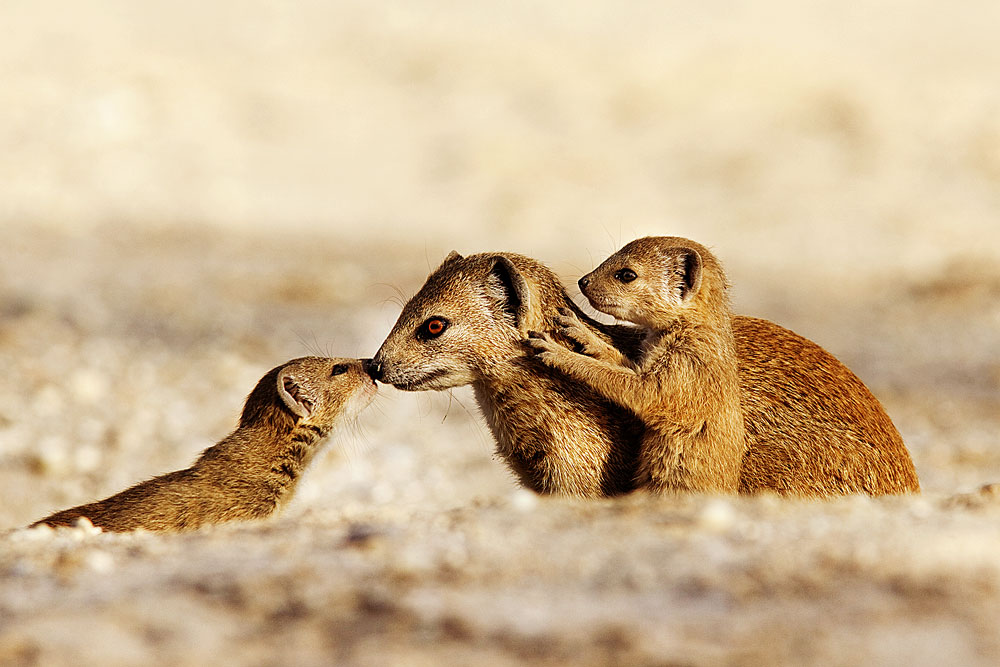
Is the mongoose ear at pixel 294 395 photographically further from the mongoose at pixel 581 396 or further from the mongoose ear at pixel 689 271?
the mongoose ear at pixel 689 271

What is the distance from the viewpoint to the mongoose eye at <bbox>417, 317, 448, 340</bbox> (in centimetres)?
557

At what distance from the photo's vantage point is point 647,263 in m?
5.46

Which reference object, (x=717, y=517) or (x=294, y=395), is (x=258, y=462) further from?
(x=717, y=517)

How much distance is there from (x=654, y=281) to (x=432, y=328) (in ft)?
3.47

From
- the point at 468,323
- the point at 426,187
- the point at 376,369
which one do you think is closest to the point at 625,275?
the point at 468,323

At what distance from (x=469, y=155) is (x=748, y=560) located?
17239 mm

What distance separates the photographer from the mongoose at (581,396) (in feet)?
16.9

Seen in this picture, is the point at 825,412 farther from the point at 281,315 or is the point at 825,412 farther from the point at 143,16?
the point at 143,16

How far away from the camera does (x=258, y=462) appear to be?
6.02 meters

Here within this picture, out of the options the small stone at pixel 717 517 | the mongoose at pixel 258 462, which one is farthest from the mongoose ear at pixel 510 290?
the small stone at pixel 717 517

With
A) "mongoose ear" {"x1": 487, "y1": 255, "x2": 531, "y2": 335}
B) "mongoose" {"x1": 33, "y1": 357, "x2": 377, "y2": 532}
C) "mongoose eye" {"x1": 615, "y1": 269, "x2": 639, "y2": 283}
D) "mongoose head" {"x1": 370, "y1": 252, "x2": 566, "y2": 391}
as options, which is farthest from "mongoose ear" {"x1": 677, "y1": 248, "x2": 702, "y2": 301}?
"mongoose" {"x1": 33, "y1": 357, "x2": 377, "y2": 532}

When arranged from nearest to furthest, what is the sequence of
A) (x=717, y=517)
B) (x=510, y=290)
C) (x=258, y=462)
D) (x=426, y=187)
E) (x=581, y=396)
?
(x=717, y=517) → (x=581, y=396) → (x=510, y=290) → (x=258, y=462) → (x=426, y=187)

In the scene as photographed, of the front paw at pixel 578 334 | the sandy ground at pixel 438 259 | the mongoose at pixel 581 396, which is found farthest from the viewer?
the front paw at pixel 578 334

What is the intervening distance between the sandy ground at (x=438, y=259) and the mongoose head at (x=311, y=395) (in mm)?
536
